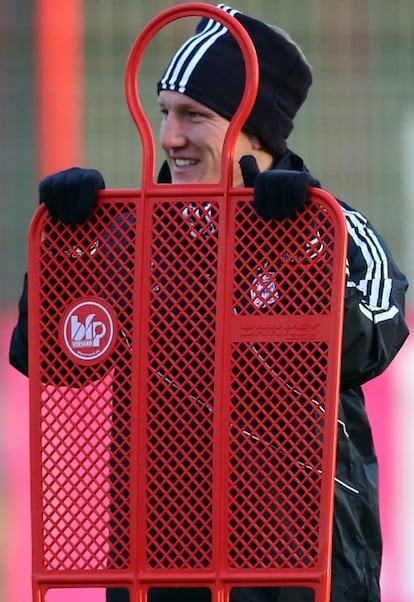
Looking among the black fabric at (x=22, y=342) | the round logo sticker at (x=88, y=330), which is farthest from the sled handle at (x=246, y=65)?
the black fabric at (x=22, y=342)

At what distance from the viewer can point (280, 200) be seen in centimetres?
245

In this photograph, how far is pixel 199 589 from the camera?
2658 mm

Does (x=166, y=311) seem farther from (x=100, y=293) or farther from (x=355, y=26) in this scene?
(x=355, y=26)

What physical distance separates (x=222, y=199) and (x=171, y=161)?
1.48 feet

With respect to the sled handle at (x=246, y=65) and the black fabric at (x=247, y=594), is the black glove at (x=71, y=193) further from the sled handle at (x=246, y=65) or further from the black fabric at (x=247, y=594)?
the black fabric at (x=247, y=594)

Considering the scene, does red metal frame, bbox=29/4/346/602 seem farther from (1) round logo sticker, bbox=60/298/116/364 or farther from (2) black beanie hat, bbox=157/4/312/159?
(2) black beanie hat, bbox=157/4/312/159

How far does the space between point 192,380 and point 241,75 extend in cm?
71

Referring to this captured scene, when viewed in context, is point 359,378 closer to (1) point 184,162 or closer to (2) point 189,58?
(1) point 184,162

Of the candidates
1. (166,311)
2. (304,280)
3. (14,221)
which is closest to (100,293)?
(166,311)

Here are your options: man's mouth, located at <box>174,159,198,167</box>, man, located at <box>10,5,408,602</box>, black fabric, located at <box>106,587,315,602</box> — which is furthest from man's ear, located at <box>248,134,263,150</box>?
black fabric, located at <box>106,587,315,602</box>

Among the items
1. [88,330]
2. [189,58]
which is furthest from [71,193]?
[189,58]

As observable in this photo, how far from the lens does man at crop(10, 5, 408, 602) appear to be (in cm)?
252

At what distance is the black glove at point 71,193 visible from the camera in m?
2.50

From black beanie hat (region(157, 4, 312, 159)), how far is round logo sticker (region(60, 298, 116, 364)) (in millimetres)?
562
